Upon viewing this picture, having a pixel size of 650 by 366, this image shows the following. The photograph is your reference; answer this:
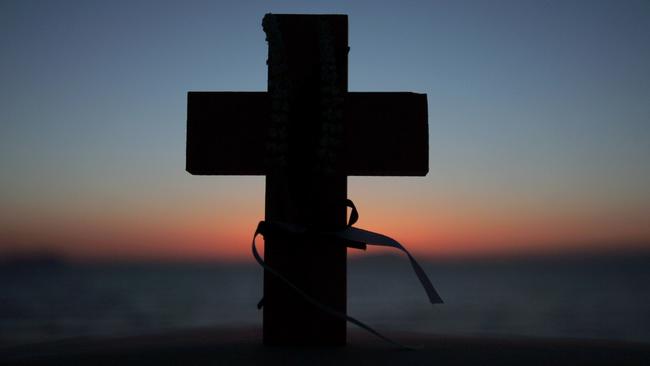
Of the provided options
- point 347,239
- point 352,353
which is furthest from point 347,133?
Result: point 352,353

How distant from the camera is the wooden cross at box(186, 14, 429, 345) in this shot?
2035 mm

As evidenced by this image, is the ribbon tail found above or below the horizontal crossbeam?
below

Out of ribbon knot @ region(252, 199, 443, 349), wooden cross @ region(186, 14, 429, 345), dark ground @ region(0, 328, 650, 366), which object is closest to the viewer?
dark ground @ region(0, 328, 650, 366)

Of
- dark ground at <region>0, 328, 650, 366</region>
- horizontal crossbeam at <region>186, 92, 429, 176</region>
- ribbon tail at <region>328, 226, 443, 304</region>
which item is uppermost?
horizontal crossbeam at <region>186, 92, 429, 176</region>

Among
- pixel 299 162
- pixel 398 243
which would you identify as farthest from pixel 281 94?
pixel 398 243

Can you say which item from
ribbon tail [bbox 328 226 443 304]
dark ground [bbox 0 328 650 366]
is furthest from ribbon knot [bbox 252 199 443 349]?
dark ground [bbox 0 328 650 366]

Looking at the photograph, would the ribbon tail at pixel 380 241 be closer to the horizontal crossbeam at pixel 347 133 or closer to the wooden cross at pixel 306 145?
the wooden cross at pixel 306 145

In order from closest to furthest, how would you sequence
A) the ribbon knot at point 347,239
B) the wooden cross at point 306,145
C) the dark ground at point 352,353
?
1. the dark ground at point 352,353
2. the ribbon knot at point 347,239
3. the wooden cross at point 306,145

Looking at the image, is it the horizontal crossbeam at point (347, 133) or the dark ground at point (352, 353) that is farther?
the horizontal crossbeam at point (347, 133)

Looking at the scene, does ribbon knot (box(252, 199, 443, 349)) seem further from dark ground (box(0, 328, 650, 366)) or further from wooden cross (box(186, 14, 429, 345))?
dark ground (box(0, 328, 650, 366))

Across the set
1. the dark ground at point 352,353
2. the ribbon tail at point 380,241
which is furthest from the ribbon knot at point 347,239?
the dark ground at point 352,353

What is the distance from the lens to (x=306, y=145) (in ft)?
6.88

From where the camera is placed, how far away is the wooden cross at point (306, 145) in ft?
6.68

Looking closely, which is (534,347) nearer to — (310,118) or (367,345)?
(367,345)
